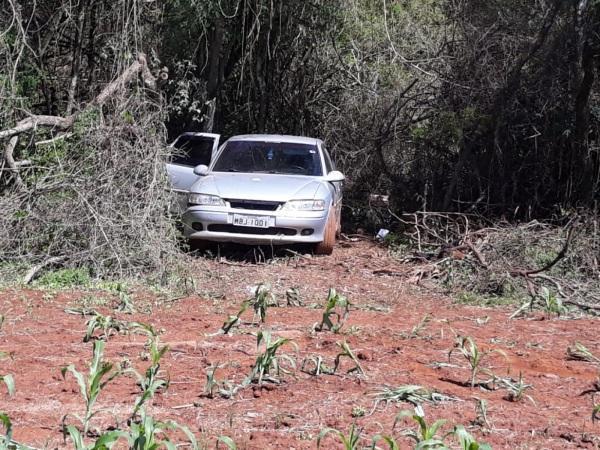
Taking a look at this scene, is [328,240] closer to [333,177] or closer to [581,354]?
[333,177]

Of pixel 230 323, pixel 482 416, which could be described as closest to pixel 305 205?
pixel 230 323

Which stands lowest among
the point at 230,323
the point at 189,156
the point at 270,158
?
the point at 189,156

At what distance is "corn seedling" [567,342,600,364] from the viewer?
6.27 m

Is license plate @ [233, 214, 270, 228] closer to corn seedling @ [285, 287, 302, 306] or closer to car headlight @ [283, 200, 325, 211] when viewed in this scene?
A: car headlight @ [283, 200, 325, 211]

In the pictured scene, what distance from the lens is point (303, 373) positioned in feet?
18.1

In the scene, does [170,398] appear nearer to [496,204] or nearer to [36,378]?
[36,378]

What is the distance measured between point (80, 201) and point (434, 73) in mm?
7302

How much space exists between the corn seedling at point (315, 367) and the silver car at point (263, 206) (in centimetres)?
570

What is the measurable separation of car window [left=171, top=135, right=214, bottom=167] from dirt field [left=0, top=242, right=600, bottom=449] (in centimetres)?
494

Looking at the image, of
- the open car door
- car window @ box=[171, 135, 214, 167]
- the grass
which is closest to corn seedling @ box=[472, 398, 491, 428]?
the grass

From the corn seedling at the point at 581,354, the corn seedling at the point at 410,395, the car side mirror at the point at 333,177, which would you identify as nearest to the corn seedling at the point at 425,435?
the corn seedling at the point at 410,395

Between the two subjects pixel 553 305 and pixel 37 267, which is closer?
pixel 553 305

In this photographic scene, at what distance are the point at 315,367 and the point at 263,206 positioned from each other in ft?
19.6

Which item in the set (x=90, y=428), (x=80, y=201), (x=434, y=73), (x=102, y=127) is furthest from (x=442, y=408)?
(x=434, y=73)
